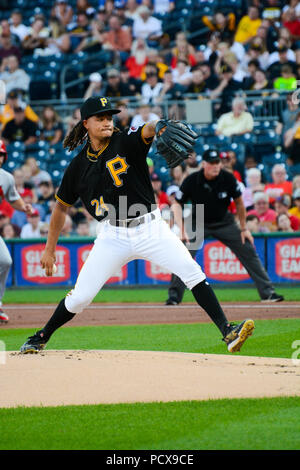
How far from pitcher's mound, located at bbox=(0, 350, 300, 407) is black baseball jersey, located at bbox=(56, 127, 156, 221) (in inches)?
49.0

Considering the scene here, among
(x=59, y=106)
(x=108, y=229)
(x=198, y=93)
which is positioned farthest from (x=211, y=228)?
(x=59, y=106)

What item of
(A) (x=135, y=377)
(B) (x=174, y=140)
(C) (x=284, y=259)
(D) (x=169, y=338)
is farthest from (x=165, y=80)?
(A) (x=135, y=377)

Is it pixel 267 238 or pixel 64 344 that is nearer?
pixel 64 344

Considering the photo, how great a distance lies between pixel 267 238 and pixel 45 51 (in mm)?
9950

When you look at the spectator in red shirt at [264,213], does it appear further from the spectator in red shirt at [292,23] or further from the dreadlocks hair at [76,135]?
the dreadlocks hair at [76,135]

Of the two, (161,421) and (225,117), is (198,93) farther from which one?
(161,421)

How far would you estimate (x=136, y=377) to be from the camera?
20.5ft

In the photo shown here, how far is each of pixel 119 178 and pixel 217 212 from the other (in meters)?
5.38

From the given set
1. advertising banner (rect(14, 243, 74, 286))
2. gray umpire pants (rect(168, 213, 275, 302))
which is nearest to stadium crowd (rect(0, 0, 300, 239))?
advertising banner (rect(14, 243, 74, 286))

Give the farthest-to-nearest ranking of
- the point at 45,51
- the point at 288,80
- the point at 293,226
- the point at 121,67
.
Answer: the point at 45,51, the point at 121,67, the point at 288,80, the point at 293,226

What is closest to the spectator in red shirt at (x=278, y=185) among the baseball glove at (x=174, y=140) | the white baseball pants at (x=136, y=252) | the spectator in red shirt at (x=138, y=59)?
the spectator in red shirt at (x=138, y=59)

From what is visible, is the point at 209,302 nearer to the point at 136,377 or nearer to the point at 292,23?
the point at 136,377

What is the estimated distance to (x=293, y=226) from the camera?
14.4 m

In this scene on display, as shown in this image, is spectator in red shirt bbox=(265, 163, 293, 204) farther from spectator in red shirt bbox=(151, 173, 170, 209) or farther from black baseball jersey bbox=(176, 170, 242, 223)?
black baseball jersey bbox=(176, 170, 242, 223)
